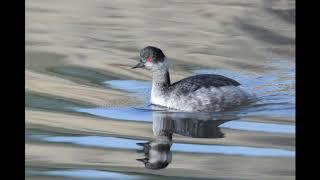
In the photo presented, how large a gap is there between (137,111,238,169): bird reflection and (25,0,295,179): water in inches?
0.5

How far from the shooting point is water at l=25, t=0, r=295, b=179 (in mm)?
9055

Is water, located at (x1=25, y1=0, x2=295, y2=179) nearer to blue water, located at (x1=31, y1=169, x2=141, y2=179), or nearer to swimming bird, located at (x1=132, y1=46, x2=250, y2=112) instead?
blue water, located at (x1=31, y1=169, x2=141, y2=179)

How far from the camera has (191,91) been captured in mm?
10711

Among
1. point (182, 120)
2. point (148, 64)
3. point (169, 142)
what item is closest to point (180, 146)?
point (169, 142)

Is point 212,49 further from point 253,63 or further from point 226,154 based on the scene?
point 226,154

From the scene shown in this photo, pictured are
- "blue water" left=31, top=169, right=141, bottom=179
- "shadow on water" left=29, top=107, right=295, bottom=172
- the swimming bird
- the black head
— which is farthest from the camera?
the black head

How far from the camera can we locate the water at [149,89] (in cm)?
905

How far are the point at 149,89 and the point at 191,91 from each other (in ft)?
3.49

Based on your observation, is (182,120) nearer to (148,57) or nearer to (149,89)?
(148,57)

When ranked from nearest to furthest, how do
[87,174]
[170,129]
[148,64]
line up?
[87,174] → [170,129] → [148,64]

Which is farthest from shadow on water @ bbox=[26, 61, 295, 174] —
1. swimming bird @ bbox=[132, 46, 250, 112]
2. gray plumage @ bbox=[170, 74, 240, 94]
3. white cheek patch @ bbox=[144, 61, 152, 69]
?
white cheek patch @ bbox=[144, 61, 152, 69]

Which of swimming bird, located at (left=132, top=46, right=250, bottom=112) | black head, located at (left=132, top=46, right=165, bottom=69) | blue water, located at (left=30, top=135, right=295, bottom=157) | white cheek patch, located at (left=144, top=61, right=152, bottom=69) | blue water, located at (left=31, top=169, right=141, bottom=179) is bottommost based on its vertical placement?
blue water, located at (left=31, top=169, right=141, bottom=179)

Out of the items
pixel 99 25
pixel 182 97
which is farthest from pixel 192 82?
pixel 99 25

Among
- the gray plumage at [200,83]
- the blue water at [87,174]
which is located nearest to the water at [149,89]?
the blue water at [87,174]
